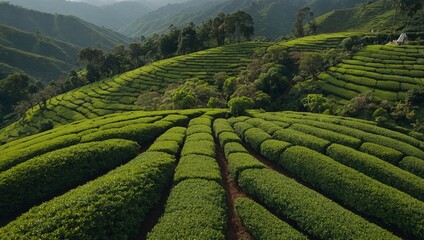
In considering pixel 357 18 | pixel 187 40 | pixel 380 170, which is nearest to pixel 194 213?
pixel 380 170

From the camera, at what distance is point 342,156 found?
78.7 ft

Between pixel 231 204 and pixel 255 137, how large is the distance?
10.2m

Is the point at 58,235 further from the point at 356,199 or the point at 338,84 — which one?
the point at 338,84

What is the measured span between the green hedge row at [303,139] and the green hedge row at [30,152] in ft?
62.0

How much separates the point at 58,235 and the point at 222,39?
103 metres

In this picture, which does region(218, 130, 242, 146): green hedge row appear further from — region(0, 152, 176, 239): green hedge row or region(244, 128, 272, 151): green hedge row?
region(0, 152, 176, 239): green hedge row

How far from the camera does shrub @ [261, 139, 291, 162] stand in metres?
24.9

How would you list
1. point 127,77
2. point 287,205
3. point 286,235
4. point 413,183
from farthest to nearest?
1. point 127,77
2. point 413,183
3. point 287,205
4. point 286,235

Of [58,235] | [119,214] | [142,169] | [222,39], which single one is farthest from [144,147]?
[222,39]

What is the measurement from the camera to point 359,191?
60.7 feet

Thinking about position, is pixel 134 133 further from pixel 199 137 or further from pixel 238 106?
pixel 238 106

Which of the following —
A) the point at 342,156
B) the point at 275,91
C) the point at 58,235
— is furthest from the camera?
the point at 275,91

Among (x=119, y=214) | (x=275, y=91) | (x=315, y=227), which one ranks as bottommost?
(x=275, y=91)

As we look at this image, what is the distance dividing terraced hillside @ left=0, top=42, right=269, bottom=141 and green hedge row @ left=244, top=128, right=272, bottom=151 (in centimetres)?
4056
